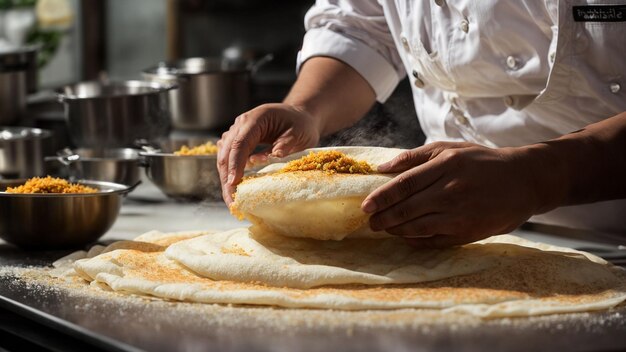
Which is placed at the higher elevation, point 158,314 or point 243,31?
point 243,31

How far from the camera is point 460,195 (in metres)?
1.51

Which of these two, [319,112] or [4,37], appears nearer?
[319,112]

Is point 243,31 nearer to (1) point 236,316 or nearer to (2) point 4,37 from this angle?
(2) point 4,37

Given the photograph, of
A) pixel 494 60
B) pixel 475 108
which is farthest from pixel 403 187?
pixel 475 108

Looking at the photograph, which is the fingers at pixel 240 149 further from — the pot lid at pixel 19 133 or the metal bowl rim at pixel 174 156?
the pot lid at pixel 19 133

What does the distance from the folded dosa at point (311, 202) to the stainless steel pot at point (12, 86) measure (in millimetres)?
1737

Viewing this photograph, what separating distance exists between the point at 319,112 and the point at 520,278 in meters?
0.76

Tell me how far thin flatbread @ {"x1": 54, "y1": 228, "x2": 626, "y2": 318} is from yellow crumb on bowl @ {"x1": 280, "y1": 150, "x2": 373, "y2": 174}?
20 cm

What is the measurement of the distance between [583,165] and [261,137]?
67 centimetres

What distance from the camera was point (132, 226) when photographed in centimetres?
214

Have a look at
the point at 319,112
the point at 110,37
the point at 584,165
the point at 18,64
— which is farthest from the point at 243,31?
the point at 584,165

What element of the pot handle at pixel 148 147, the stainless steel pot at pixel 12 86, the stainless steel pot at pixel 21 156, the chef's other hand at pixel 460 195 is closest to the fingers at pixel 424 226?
the chef's other hand at pixel 460 195

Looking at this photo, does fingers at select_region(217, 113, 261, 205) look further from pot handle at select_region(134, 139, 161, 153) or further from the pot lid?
the pot lid

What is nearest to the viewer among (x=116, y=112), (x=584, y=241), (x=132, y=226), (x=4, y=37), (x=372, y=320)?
(x=372, y=320)
